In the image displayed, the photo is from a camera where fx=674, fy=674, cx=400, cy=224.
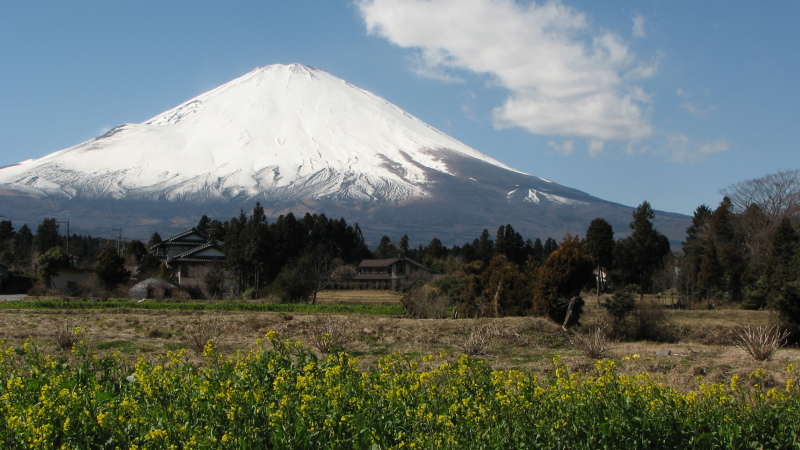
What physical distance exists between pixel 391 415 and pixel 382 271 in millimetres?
65962

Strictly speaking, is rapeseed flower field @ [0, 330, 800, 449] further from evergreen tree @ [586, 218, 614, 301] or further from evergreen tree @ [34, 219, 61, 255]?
evergreen tree @ [34, 219, 61, 255]

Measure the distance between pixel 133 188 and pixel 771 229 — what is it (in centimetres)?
18021

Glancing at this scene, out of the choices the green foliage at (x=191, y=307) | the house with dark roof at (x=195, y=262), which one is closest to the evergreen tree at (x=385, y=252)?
the house with dark roof at (x=195, y=262)

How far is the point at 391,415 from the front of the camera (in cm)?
509

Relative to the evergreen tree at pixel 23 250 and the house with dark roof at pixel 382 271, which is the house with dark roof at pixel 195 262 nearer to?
the evergreen tree at pixel 23 250

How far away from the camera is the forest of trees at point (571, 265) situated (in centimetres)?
2231

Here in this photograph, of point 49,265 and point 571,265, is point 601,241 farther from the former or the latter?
point 49,265

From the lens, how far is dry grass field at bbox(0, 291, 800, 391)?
32.7ft

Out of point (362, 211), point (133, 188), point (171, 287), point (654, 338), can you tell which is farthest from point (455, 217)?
point (654, 338)

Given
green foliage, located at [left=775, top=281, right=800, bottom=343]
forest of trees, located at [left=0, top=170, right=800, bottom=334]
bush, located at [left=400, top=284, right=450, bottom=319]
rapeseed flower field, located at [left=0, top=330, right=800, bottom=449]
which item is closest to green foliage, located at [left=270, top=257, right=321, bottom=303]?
forest of trees, located at [left=0, top=170, right=800, bottom=334]

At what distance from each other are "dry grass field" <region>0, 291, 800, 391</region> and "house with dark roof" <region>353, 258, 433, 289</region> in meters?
46.8

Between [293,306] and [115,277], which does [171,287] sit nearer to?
[115,277]

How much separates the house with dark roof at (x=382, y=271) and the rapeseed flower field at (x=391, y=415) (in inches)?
2409

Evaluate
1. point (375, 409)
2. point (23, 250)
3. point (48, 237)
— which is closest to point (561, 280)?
point (375, 409)
